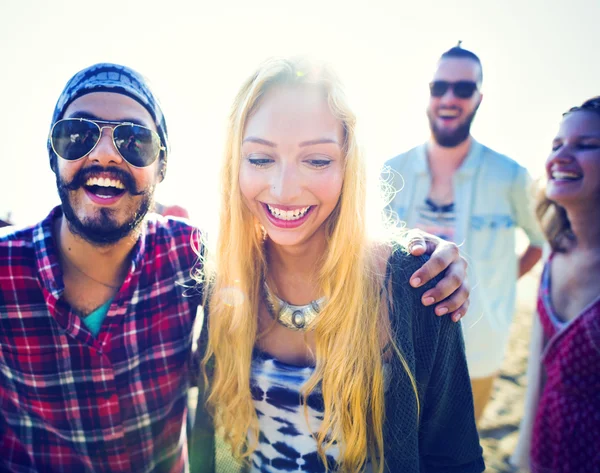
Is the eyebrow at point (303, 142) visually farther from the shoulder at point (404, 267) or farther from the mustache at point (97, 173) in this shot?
the mustache at point (97, 173)

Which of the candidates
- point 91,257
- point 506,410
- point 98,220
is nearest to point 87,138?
point 98,220

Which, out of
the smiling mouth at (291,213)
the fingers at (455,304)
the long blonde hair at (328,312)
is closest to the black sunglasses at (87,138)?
the long blonde hair at (328,312)

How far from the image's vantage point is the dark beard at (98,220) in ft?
6.47

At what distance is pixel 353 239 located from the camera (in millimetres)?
1821

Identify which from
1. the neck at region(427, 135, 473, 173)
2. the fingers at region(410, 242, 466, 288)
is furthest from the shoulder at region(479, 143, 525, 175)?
the fingers at region(410, 242, 466, 288)

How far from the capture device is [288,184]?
1.71 metres

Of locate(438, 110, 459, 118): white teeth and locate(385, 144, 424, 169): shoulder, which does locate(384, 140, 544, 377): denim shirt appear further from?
locate(438, 110, 459, 118): white teeth

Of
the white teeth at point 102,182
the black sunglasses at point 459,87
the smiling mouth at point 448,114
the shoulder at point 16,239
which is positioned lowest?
the shoulder at point 16,239

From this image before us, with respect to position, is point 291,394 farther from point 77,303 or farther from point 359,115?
point 359,115

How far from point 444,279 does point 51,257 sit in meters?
1.82

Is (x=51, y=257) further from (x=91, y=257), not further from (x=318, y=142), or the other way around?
(x=318, y=142)

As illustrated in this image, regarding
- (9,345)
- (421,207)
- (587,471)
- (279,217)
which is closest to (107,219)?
(9,345)

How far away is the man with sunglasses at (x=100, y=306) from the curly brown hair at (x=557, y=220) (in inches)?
47.0

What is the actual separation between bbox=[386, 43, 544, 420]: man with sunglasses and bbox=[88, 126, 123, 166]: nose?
2215mm
